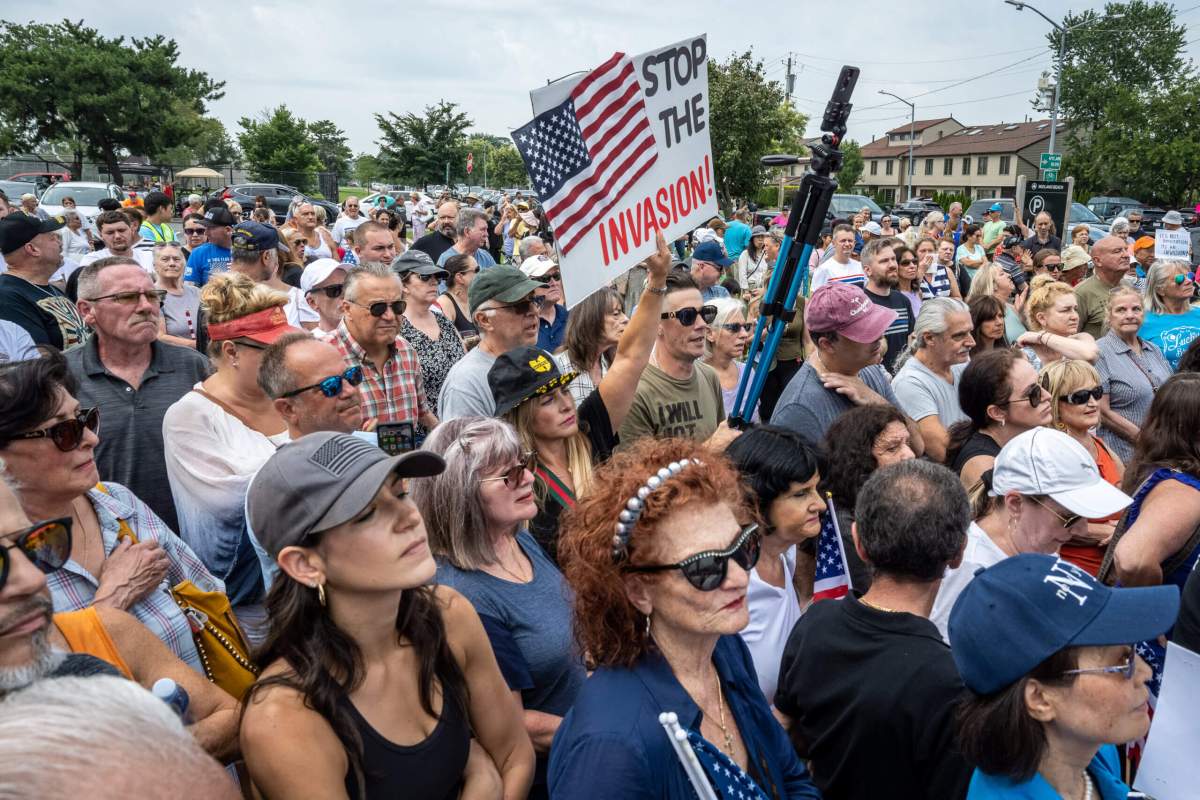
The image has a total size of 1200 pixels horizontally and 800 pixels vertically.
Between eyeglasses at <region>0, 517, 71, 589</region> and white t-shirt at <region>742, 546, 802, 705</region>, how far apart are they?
1.91 m

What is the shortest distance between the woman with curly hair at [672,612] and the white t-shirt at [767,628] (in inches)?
26.5

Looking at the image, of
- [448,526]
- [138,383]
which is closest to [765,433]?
[448,526]

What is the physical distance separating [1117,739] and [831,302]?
2.73m

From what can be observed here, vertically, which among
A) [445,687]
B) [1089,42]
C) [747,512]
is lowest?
[445,687]

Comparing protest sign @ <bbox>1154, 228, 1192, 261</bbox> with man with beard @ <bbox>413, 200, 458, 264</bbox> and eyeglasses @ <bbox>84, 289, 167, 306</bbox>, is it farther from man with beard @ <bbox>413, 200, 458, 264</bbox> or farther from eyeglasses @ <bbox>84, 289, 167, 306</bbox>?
eyeglasses @ <bbox>84, 289, 167, 306</bbox>

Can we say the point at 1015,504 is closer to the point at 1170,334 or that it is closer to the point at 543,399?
the point at 543,399

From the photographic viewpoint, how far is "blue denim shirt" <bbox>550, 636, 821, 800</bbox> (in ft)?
5.87

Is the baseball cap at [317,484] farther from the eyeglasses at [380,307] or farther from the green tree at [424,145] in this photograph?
the green tree at [424,145]

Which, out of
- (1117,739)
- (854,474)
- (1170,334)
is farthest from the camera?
(1170,334)

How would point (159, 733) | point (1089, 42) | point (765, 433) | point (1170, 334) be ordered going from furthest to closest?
point (1089, 42) → point (1170, 334) → point (765, 433) → point (159, 733)

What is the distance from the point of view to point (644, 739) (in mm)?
1828

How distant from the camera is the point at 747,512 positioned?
7.50 ft

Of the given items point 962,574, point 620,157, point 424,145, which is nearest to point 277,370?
point 620,157

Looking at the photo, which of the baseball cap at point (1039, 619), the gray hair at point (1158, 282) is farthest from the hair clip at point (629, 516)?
the gray hair at point (1158, 282)
